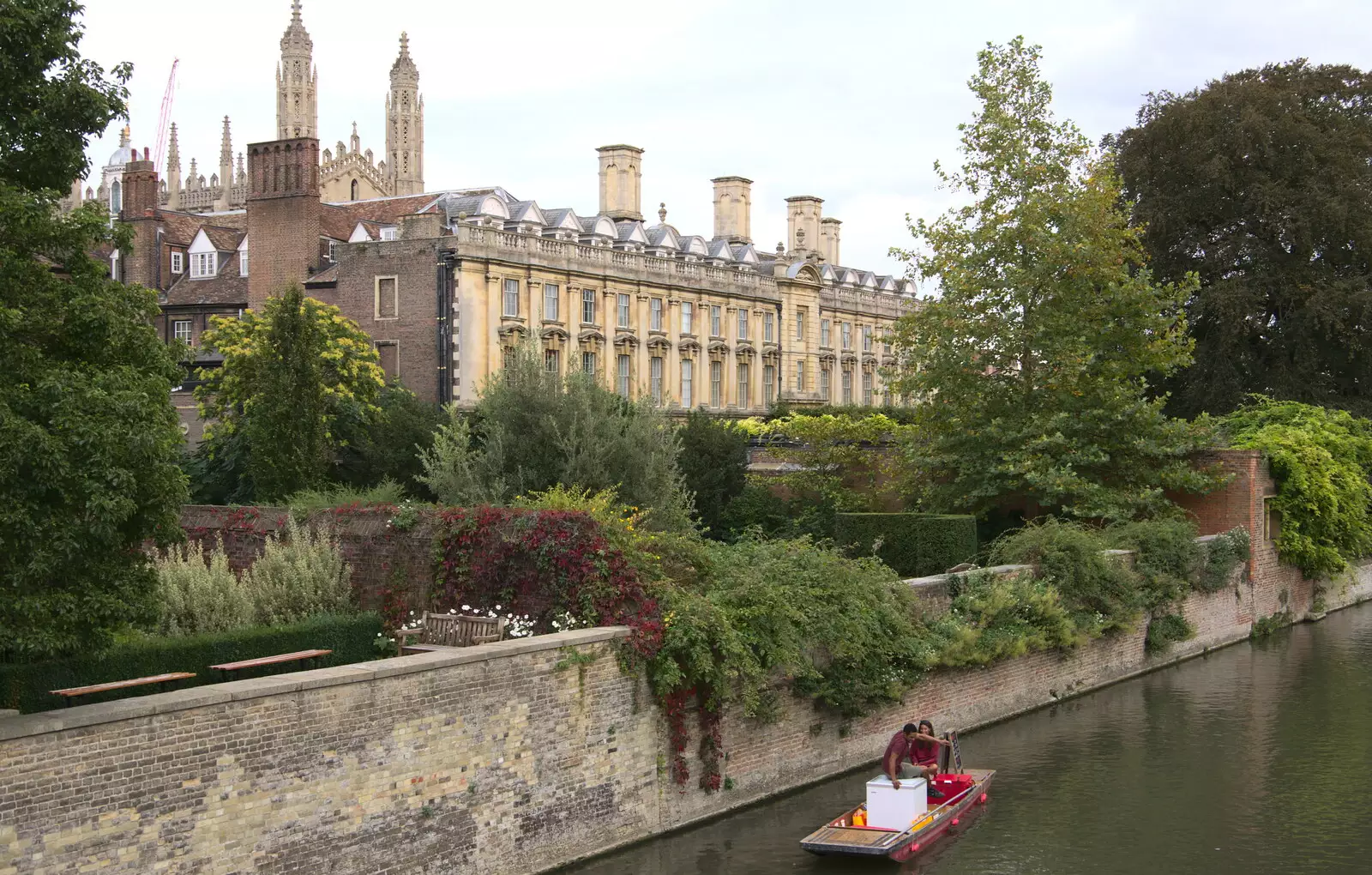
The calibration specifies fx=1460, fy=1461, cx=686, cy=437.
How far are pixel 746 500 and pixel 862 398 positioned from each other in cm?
3852

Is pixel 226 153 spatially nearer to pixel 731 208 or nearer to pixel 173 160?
pixel 173 160

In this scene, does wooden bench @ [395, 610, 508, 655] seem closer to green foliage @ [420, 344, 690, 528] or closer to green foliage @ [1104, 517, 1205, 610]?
green foliage @ [420, 344, 690, 528]

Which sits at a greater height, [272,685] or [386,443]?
[386,443]

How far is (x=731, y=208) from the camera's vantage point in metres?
69.9

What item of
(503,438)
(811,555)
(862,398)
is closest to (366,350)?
(503,438)

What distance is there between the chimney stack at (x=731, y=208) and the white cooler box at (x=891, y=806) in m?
54.8

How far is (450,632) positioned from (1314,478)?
2417 centimetres

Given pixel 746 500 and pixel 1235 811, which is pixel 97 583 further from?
pixel 746 500

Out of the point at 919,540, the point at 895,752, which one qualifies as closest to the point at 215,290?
the point at 919,540

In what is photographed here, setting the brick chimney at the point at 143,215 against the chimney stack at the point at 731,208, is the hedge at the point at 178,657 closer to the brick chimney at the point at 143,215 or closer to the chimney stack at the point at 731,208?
the brick chimney at the point at 143,215

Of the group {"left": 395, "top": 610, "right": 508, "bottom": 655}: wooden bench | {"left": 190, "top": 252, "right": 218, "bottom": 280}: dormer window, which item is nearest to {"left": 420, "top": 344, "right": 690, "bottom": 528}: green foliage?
{"left": 395, "top": 610, "right": 508, "bottom": 655}: wooden bench

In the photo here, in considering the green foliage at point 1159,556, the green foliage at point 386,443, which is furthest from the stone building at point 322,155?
the green foliage at point 1159,556

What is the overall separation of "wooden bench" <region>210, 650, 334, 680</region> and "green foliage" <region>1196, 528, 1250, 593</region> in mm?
20362

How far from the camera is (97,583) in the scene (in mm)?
12344
